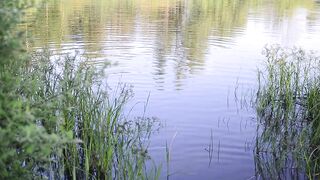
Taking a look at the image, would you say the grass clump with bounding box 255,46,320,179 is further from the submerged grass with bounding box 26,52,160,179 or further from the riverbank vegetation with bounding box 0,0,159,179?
the submerged grass with bounding box 26,52,160,179

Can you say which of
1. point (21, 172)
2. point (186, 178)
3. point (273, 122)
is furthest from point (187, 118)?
point (21, 172)

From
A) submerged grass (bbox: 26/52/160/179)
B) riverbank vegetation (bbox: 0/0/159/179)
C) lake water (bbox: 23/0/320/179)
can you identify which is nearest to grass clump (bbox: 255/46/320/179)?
lake water (bbox: 23/0/320/179)

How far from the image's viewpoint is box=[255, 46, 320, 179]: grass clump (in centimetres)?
648

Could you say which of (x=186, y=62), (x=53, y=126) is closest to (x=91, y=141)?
(x=53, y=126)

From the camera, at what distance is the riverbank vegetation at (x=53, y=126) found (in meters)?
2.93

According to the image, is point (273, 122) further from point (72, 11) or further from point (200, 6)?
point (200, 6)

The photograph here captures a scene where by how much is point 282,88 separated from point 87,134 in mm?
4556

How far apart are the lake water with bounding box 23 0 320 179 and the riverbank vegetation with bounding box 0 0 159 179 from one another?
2.01 feet

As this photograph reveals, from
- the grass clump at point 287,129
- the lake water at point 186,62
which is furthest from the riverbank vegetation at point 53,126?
the grass clump at point 287,129

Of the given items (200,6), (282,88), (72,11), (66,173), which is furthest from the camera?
(200,6)

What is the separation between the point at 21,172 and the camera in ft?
11.5

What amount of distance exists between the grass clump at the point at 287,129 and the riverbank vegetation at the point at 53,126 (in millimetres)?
1840

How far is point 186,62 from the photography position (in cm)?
1561

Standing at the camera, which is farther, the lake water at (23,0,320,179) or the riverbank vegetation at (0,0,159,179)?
the lake water at (23,0,320,179)
